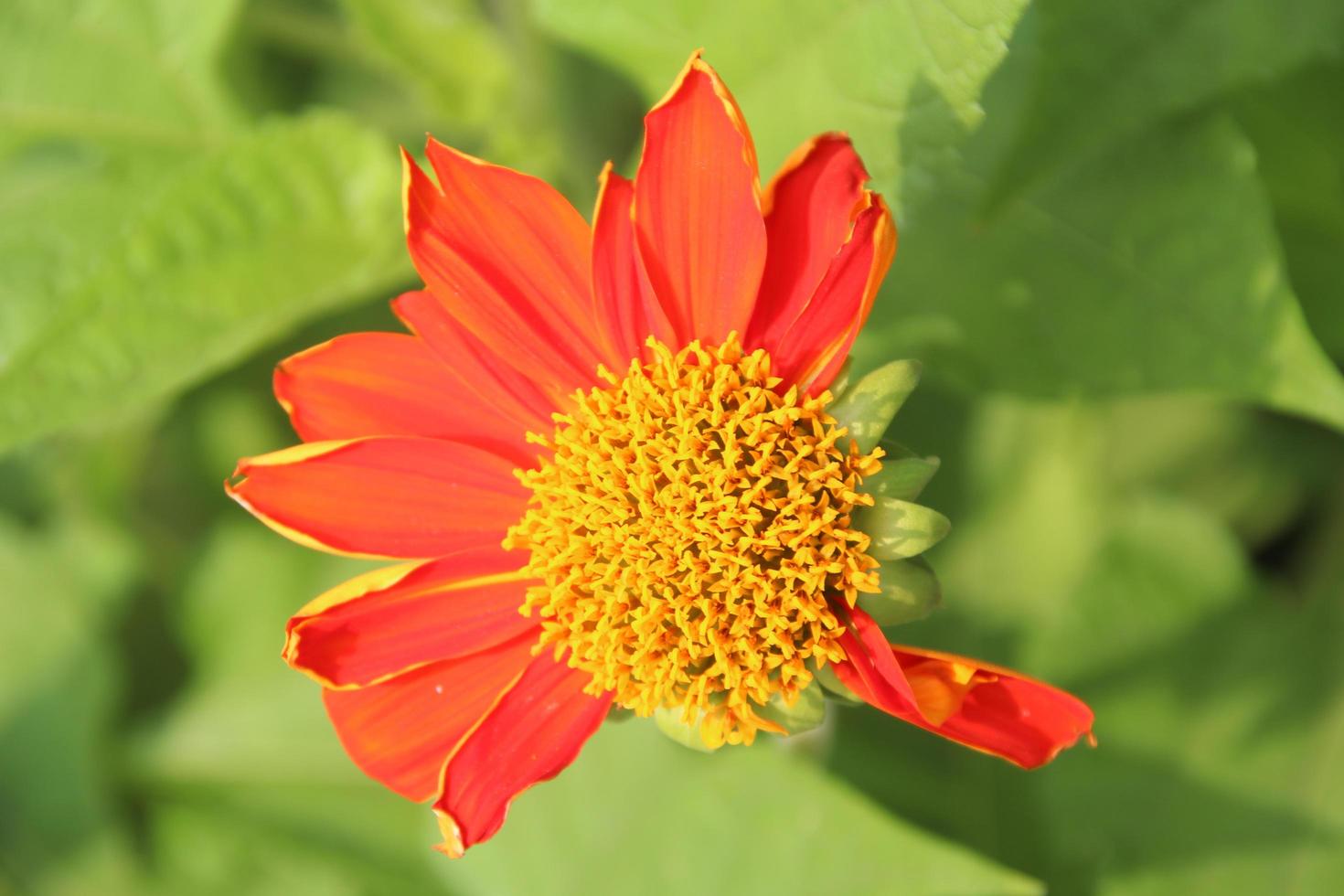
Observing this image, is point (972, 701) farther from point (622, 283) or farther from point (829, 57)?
point (829, 57)

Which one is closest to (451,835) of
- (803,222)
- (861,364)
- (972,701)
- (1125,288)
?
(972,701)

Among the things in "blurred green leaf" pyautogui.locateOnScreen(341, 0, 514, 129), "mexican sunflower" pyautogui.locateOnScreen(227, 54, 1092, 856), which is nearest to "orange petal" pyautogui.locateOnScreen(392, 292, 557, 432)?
"mexican sunflower" pyautogui.locateOnScreen(227, 54, 1092, 856)

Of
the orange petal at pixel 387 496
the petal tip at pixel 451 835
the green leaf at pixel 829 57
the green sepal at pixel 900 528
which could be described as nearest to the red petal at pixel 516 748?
Answer: the petal tip at pixel 451 835

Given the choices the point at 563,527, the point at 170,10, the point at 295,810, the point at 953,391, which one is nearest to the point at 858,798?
the point at 563,527

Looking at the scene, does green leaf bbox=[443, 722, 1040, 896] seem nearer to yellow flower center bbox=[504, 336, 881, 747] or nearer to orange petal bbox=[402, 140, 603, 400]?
yellow flower center bbox=[504, 336, 881, 747]

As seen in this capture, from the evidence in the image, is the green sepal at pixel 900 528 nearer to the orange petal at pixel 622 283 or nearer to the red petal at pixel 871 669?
the red petal at pixel 871 669

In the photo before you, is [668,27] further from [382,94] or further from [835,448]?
[382,94]
